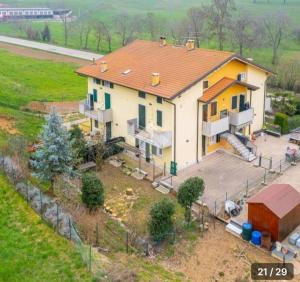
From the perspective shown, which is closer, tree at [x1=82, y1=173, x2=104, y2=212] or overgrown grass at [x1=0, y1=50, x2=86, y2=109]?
tree at [x1=82, y1=173, x2=104, y2=212]

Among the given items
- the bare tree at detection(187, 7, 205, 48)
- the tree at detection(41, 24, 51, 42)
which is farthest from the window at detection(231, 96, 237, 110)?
the tree at detection(41, 24, 51, 42)

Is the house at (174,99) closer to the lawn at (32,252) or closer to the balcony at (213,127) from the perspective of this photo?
the balcony at (213,127)

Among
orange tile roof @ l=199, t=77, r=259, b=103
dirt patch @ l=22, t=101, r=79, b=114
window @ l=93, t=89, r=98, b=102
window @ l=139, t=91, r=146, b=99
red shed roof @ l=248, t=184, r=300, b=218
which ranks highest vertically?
orange tile roof @ l=199, t=77, r=259, b=103

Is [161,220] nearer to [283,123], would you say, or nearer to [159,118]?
Result: [159,118]

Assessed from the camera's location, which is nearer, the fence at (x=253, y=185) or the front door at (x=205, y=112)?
the fence at (x=253, y=185)

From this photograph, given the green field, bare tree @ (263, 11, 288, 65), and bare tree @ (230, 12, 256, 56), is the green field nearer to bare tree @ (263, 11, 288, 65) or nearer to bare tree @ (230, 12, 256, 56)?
bare tree @ (263, 11, 288, 65)

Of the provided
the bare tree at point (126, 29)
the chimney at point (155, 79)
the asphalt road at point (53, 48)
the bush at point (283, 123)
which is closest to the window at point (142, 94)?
the chimney at point (155, 79)

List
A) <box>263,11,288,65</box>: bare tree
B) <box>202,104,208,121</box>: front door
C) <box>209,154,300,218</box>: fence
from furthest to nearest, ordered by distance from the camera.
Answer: <box>263,11,288,65</box>: bare tree < <box>202,104,208,121</box>: front door < <box>209,154,300,218</box>: fence
